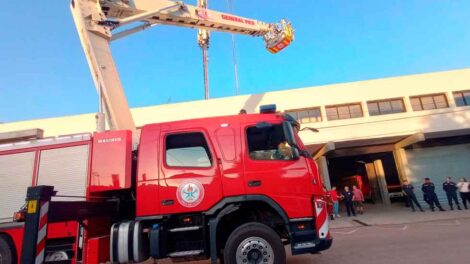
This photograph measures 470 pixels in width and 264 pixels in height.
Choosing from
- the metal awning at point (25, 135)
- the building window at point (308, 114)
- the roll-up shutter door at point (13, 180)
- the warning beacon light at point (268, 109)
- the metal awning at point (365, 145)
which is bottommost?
the roll-up shutter door at point (13, 180)

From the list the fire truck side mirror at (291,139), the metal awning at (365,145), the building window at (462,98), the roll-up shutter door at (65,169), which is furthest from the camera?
the building window at (462,98)

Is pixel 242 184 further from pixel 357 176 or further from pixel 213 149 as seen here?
pixel 357 176

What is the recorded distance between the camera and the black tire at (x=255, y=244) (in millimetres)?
4973

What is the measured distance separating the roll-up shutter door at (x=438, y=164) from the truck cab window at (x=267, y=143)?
56.1ft

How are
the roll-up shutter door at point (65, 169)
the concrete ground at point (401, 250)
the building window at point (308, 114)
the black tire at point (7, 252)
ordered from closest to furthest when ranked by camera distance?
the black tire at point (7, 252) < the roll-up shutter door at point (65, 169) < the concrete ground at point (401, 250) < the building window at point (308, 114)

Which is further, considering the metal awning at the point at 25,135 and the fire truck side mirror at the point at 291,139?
the metal awning at the point at 25,135

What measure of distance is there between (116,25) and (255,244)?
7.10m

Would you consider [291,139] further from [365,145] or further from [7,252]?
[365,145]

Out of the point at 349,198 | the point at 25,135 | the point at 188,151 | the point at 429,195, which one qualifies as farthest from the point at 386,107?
the point at 25,135

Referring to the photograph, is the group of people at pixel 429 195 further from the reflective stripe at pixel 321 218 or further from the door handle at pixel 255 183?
the door handle at pixel 255 183

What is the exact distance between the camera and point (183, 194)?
5.37m

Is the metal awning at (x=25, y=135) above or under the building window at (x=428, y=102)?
under

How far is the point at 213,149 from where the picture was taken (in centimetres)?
554

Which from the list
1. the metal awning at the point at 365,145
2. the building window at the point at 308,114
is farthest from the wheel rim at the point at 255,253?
the building window at the point at 308,114
